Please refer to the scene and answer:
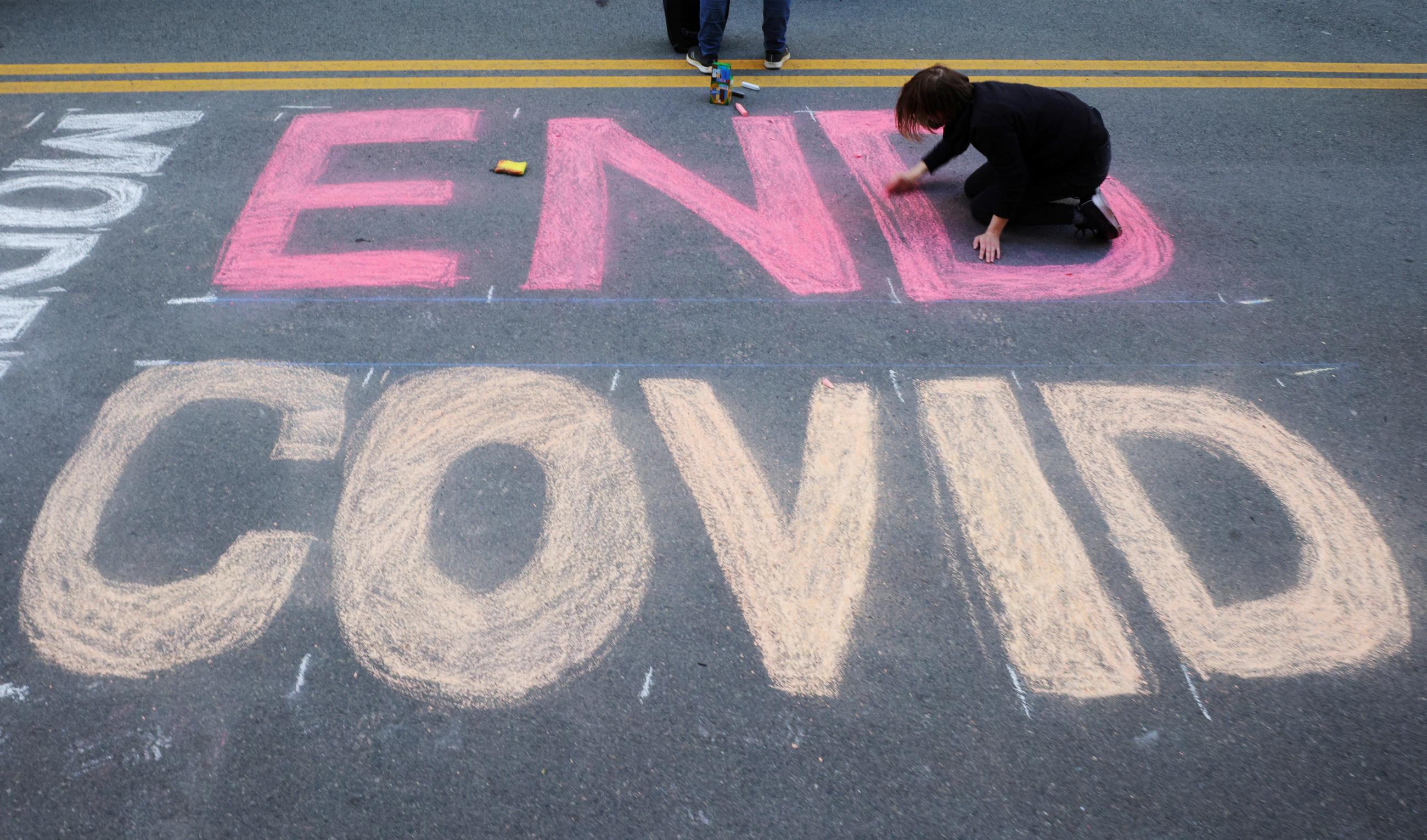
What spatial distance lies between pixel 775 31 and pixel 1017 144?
2.34 metres

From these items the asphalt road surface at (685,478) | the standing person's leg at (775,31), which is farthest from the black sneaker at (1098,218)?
the standing person's leg at (775,31)

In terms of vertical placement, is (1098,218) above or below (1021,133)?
below

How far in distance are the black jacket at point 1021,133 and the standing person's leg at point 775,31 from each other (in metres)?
1.99

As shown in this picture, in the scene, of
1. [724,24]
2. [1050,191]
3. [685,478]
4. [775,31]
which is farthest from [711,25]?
[685,478]

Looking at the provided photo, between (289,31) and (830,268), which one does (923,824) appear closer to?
(830,268)

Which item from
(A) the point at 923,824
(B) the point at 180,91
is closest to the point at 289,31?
(B) the point at 180,91

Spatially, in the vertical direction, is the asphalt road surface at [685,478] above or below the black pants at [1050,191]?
below

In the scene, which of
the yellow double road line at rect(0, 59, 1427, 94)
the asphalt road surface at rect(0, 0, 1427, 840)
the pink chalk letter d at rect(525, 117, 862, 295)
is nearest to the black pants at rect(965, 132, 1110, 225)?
the asphalt road surface at rect(0, 0, 1427, 840)

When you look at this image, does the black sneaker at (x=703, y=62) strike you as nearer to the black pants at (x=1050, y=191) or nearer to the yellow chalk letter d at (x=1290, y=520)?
the black pants at (x=1050, y=191)

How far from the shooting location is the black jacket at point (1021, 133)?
370cm

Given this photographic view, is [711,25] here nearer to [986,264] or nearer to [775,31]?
[775,31]

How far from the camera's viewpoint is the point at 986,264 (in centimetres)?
396

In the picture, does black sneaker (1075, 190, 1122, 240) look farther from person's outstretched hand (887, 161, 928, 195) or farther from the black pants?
person's outstretched hand (887, 161, 928, 195)

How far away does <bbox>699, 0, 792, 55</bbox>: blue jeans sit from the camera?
5312 mm
